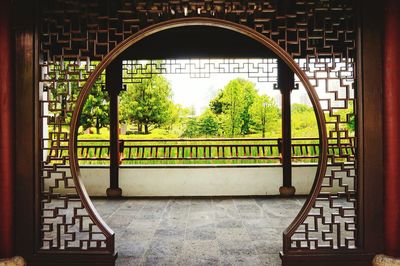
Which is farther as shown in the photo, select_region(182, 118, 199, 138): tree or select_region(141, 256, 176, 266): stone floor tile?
select_region(182, 118, 199, 138): tree

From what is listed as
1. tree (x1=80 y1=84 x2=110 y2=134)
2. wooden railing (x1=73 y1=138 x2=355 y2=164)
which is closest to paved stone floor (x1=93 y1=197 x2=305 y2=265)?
wooden railing (x1=73 y1=138 x2=355 y2=164)

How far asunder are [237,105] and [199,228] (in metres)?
4.56

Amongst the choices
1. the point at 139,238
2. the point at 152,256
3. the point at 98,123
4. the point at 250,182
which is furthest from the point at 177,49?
the point at 98,123

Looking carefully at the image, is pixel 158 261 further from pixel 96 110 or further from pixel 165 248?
pixel 96 110

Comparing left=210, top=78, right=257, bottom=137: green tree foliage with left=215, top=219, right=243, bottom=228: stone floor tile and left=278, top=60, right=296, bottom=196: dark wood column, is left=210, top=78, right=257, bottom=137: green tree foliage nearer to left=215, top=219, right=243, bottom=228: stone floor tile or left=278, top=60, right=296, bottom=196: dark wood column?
left=278, top=60, right=296, bottom=196: dark wood column

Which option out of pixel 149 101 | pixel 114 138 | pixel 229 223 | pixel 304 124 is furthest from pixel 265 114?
pixel 229 223

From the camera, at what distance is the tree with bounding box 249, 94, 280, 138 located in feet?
26.3

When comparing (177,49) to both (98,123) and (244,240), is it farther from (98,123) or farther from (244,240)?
(98,123)
